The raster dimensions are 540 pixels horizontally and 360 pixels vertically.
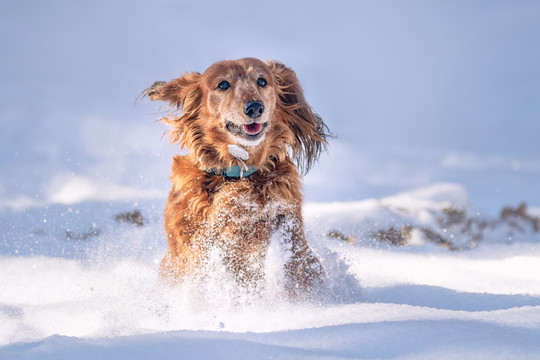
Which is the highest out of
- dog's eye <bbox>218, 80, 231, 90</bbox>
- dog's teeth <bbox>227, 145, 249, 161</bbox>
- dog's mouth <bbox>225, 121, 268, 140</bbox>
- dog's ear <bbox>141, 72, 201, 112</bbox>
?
dog's ear <bbox>141, 72, 201, 112</bbox>

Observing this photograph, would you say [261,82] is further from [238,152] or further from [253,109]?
[238,152]

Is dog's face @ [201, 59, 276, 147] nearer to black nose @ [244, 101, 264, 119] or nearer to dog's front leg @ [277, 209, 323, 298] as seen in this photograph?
black nose @ [244, 101, 264, 119]

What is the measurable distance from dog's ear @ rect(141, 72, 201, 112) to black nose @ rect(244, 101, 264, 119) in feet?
2.23

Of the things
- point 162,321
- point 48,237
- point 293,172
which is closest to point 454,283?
point 293,172

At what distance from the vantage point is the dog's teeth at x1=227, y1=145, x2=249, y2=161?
3104mm

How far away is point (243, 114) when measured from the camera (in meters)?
2.98

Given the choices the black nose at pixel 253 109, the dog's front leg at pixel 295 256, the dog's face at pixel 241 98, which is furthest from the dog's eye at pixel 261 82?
the dog's front leg at pixel 295 256

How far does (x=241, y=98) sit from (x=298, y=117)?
0.75m

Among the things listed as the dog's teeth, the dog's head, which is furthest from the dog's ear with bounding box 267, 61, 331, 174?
the dog's teeth

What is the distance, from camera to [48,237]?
5.70 meters

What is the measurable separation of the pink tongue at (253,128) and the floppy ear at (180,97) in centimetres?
59

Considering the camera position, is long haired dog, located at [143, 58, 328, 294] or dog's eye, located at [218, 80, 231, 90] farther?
dog's eye, located at [218, 80, 231, 90]

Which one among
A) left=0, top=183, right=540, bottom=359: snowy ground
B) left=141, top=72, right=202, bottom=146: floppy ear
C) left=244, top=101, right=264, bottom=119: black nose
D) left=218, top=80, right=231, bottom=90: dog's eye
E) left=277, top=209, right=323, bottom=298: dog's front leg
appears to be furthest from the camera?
left=141, top=72, right=202, bottom=146: floppy ear

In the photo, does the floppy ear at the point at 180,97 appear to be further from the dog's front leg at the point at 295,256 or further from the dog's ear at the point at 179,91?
the dog's front leg at the point at 295,256
